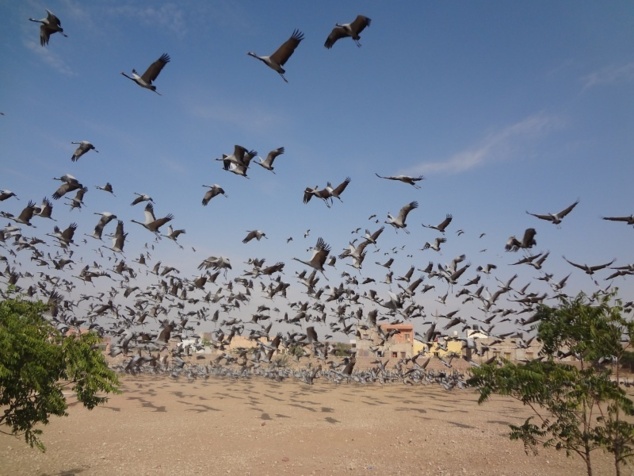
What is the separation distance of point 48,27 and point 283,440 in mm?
16690

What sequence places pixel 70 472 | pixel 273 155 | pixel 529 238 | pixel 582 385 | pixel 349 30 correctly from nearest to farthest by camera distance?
1. pixel 582 385
2. pixel 349 30
3. pixel 70 472
4. pixel 273 155
5. pixel 529 238

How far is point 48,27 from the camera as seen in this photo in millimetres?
10641

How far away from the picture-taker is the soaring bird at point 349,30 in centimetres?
1032

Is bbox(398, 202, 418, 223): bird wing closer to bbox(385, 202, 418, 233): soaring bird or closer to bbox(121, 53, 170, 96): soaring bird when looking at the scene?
bbox(385, 202, 418, 233): soaring bird

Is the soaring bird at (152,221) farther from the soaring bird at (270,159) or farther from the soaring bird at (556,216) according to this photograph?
the soaring bird at (556,216)

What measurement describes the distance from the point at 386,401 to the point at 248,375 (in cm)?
1973

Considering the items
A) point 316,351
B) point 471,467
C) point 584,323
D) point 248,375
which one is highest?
point 584,323

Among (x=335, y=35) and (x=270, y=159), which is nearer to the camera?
(x=335, y=35)

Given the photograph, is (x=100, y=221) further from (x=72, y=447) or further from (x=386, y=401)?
(x=386, y=401)

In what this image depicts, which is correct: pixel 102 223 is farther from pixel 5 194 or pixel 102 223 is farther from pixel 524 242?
pixel 524 242

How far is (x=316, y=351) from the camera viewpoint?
2980cm

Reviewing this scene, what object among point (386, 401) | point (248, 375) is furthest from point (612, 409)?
point (248, 375)

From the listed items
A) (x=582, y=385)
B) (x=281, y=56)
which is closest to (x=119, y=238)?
(x=281, y=56)

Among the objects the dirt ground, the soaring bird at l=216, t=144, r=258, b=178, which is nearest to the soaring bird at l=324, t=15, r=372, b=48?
the soaring bird at l=216, t=144, r=258, b=178
